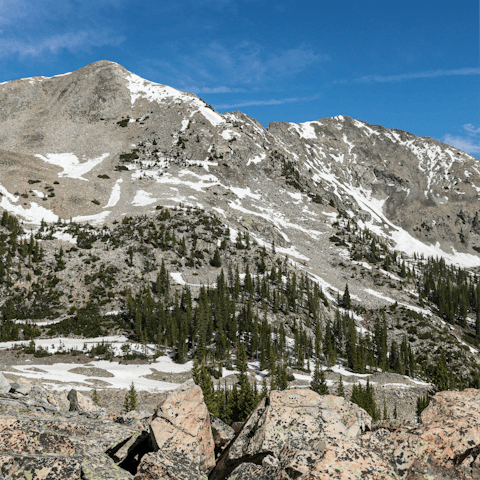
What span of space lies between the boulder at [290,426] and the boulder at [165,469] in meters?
0.96

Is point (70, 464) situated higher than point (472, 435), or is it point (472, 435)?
point (472, 435)

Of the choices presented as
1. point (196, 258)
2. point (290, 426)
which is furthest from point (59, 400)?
point (196, 258)

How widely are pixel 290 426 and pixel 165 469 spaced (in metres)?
3.53

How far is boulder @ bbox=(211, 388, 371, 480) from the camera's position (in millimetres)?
9289

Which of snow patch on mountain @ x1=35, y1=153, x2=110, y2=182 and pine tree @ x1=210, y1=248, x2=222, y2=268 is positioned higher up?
snow patch on mountain @ x1=35, y1=153, x2=110, y2=182

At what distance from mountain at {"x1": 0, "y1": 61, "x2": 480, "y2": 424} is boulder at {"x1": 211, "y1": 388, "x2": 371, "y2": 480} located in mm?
44755

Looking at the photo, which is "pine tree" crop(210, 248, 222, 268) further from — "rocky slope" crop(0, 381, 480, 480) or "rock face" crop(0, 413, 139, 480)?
"rock face" crop(0, 413, 139, 480)

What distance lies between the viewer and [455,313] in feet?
437

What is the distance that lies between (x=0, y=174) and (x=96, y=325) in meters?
78.9

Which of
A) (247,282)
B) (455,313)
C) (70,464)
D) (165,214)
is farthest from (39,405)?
(455,313)

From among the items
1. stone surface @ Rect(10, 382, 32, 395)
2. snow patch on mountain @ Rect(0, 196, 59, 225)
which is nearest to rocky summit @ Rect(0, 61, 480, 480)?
stone surface @ Rect(10, 382, 32, 395)

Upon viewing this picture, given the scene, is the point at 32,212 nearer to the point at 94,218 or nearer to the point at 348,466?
the point at 94,218

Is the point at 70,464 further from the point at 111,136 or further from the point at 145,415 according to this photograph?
the point at 111,136

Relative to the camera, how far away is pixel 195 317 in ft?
245
